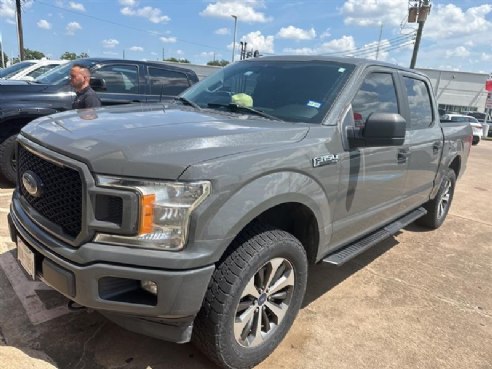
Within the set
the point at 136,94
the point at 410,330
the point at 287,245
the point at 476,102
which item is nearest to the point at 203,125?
the point at 287,245

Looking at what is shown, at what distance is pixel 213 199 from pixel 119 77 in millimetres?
5681

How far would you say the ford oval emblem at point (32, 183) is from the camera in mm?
2316

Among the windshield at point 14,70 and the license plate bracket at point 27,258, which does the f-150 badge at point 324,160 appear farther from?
the windshield at point 14,70

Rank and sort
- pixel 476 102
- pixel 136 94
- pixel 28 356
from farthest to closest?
pixel 476 102 < pixel 136 94 < pixel 28 356

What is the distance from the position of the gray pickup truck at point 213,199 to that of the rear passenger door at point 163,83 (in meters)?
4.08

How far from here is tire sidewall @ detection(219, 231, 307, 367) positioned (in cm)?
228

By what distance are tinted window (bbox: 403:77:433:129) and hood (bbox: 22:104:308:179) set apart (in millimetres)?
1892

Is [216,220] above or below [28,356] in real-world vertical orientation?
above

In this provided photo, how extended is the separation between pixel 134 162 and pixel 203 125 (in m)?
0.65

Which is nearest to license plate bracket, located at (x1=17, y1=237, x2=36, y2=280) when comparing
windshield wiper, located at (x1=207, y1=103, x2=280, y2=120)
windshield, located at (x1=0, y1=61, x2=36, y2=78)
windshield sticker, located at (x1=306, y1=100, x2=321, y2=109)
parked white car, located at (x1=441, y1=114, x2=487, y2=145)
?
windshield wiper, located at (x1=207, y1=103, x2=280, y2=120)

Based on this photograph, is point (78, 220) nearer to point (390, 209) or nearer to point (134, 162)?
point (134, 162)

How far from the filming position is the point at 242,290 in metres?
2.31

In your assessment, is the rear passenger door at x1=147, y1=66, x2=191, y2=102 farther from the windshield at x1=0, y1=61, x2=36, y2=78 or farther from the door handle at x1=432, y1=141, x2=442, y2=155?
the windshield at x1=0, y1=61, x2=36, y2=78

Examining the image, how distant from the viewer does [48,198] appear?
2.29 m
